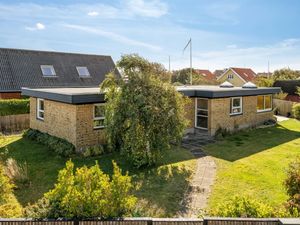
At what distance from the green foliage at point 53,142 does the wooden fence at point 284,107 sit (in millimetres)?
21910

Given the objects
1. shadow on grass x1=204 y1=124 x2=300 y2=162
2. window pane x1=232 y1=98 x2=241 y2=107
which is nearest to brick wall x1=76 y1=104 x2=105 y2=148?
shadow on grass x1=204 y1=124 x2=300 y2=162

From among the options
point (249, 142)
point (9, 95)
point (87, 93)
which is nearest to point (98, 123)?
point (87, 93)

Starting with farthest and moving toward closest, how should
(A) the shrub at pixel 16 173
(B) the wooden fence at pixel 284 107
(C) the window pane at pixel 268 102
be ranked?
(B) the wooden fence at pixel 284 107 → (C) the window pane at pixel 268 102 → (A) the shrub at pixel 16 173

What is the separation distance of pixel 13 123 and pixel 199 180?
14.8m

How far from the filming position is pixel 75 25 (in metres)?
21.4

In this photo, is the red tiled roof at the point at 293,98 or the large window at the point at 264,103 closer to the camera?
the large window at the point at 264,103

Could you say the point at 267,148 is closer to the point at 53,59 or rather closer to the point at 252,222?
the point at 252,222

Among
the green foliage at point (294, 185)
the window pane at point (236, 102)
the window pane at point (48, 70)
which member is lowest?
the green foliage at point (294, 185)

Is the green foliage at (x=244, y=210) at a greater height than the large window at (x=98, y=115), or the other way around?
the large window at (x=98, y=115)

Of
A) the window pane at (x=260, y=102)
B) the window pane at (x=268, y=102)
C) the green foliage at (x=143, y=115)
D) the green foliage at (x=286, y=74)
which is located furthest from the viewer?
the green foliage at (x=286, y=74)

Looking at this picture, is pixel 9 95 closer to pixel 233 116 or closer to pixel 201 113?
pixel 201 113

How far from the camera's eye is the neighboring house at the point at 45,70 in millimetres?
25117

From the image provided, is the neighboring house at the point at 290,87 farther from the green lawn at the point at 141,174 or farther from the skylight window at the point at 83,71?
the green lawn at the point at 141,174

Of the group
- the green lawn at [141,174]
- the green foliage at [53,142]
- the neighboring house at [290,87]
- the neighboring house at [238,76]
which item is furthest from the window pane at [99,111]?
the neighboring house at [238,76]
